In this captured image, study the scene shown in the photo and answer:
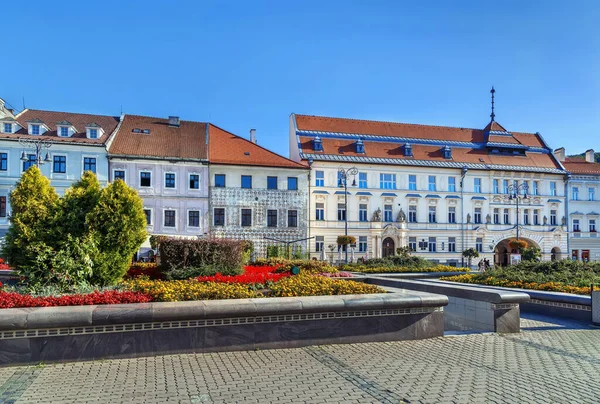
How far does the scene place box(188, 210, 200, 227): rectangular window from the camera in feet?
131

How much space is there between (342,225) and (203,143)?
15.7 m

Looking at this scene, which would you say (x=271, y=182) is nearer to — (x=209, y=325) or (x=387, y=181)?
(x=387, y=181)

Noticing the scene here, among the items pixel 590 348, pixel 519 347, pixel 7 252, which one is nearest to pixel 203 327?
pixel 519 347

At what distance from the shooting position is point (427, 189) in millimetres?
48625

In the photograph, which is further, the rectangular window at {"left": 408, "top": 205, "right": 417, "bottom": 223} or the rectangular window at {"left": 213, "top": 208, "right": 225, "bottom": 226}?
the rectangular window at {"left": 408, "top": 205, "right": 417, "bottom": 223}

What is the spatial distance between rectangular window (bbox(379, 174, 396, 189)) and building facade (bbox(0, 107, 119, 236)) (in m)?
26.4

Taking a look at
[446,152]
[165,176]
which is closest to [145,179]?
[165,176]

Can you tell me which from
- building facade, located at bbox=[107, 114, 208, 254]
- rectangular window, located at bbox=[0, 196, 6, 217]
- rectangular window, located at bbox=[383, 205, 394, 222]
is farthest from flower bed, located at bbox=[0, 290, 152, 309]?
rectangular window, located at bbox=[383, 205, 394, 222]

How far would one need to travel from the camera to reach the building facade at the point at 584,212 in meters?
53.2

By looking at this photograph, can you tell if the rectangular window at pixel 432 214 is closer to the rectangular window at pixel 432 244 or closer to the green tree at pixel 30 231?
the rectangular window at pixel 432 244

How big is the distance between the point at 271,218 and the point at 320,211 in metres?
5.58

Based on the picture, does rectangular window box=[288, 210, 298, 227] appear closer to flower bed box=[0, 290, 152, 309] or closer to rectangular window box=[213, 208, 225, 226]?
rectangular window box=[213, 208, 225, 226]

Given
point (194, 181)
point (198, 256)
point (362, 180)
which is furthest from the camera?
point (362, 180)

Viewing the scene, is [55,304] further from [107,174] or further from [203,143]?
[203,143]
